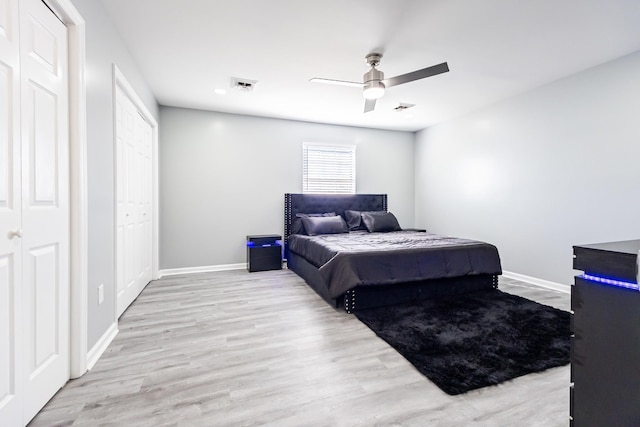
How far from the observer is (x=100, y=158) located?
A: 2174 mm

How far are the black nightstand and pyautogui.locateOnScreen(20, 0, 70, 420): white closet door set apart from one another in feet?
9.56

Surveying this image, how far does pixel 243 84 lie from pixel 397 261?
290 centimetres

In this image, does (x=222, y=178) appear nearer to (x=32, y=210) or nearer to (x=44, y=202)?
(x=44, y=202)

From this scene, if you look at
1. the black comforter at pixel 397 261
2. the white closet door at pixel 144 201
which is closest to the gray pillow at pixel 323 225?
the black comforter at pixel 397 261

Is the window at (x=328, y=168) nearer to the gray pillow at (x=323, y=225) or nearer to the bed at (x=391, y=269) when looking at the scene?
the gray pillow at (x=323, y=225)

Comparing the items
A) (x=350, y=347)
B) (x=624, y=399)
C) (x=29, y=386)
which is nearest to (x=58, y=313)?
(x=29, y=386)

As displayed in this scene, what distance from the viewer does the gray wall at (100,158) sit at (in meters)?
2.00

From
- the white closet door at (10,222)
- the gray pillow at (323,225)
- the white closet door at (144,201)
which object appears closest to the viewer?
the white closet door at (10,222)

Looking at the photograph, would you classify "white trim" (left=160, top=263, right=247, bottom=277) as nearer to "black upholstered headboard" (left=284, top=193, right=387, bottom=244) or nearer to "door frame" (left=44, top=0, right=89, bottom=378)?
"black upholstered headboard" (left=284, top=193, right=387, bottom=244)

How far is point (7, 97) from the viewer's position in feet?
4.20

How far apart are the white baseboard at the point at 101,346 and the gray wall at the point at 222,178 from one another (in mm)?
2262

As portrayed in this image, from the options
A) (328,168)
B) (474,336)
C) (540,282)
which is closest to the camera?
(474,336)

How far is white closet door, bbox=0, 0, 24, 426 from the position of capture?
1260 millimetres

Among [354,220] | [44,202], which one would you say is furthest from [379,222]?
[44,202]
